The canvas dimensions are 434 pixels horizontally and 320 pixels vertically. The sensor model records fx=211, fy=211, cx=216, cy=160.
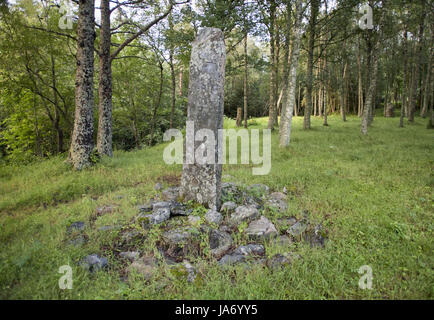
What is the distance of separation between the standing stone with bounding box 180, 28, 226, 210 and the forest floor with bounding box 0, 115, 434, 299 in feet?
4.42

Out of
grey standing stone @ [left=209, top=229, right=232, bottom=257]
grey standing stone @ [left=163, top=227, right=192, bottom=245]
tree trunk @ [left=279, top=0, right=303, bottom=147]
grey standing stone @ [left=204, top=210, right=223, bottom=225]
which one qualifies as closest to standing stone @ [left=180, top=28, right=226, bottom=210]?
grey standing stone @ [left=204, top=210, right=223, bottom=225]

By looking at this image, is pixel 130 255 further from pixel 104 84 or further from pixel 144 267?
pixel 104 84

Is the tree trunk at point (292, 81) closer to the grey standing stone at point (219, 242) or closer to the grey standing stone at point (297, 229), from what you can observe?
the grey standing stone at point (297, 229)

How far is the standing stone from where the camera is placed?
13.8 ft

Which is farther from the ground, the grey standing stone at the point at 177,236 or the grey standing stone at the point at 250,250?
the grey standing stone at the point at 177,236

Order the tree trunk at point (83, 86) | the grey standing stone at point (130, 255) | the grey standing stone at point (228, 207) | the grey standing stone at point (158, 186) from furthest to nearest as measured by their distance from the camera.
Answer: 1. the tree trunk at point (83, 86)
2. the grey standing stone at point (158, 186)
3. the grey standing stone at point (228, 207)
4. the grey standing stone at point (130, 255)

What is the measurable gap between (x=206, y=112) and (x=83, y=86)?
4.88 metres

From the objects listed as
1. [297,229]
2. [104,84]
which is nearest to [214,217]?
[297,229]

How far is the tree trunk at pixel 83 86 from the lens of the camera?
21.5 feet

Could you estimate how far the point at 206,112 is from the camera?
4.20 m

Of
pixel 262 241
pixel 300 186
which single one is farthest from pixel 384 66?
pixel 262 241

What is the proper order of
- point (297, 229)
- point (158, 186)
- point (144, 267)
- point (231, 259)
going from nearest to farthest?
1. point (144, 267)
2. point (231, 259)
3. point (297, 229)
4. point (158, 186)

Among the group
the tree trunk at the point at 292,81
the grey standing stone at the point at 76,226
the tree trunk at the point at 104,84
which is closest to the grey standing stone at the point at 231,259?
the grey standing stone at the point at 76,226

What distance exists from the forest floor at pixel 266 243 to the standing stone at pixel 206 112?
53.1 inches
